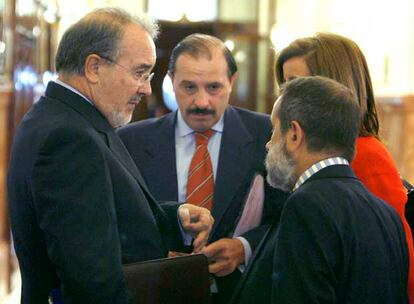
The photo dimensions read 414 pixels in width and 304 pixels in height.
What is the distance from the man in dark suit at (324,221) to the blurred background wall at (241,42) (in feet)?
6.79

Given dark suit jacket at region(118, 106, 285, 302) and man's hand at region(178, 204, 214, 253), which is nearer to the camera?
man's hand at region(178, 204, 214, 253)

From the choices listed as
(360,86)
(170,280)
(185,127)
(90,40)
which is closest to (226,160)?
(185,127)

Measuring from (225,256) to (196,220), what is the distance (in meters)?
0.23

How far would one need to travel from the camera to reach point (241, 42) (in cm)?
1566

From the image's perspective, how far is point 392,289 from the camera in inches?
92.9

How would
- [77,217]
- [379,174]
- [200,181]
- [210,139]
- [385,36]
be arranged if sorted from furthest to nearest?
[385,36] → [210,139] → [200,181] → [379,174] → [77,217]

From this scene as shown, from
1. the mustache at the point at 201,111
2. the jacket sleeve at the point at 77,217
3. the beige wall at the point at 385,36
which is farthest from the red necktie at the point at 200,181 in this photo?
the beige wall at the point at 385,36

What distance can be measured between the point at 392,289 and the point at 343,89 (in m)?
0.60

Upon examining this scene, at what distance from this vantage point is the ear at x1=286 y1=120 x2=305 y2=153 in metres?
2.42

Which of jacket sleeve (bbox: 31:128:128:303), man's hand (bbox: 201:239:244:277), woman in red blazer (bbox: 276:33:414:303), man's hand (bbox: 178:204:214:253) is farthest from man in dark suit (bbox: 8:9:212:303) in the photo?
woman in red blazer (bbox: 276:33:414:303)

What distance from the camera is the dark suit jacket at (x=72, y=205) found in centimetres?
225

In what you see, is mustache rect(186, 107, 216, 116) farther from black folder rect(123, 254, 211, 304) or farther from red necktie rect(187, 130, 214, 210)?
black folder rect(123, 254, 211, 304)

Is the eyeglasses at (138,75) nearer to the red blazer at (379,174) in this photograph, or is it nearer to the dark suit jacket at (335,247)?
the dark suit jacket at (335,247)

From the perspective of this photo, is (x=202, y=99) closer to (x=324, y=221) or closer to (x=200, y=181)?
(x=200, y=181)
